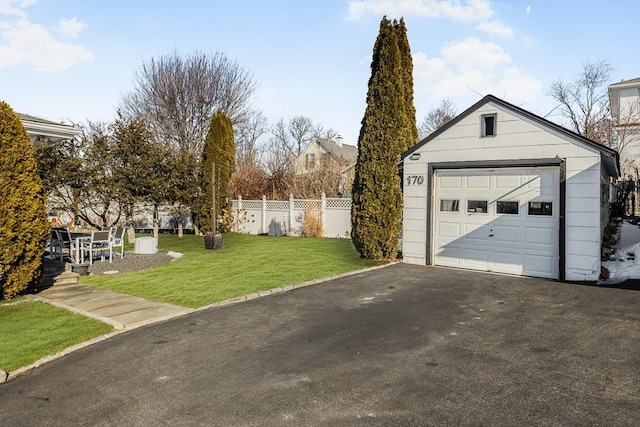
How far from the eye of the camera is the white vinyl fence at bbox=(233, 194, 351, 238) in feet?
58.8

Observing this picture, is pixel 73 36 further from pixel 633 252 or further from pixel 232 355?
pixel 633 252

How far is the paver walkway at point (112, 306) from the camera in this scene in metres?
6.22

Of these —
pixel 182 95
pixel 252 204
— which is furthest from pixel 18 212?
pixel 182 95

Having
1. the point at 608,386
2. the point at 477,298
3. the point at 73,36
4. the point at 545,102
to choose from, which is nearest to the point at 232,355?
the point at 608,386

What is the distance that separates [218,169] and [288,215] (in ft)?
13.3

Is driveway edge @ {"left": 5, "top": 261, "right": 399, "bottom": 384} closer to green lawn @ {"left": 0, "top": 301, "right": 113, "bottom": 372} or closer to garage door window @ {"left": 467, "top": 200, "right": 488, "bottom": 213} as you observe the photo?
green lawn @ {"left": 0, "top": 301, "right": 113, "bottom": 372}

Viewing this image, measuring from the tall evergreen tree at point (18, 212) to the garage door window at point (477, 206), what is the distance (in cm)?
947

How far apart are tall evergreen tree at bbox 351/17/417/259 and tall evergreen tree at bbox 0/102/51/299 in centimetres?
783

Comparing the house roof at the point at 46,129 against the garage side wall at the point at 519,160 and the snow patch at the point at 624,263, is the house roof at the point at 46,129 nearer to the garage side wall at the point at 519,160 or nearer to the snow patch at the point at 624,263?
the garage side wall at the point at 519,160

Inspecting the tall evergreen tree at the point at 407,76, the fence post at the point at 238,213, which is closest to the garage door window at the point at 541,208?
the tall evergreen tree at the point at 407,76

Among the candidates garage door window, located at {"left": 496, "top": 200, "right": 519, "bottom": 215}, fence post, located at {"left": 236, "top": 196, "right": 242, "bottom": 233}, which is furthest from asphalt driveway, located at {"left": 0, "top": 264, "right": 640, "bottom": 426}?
fence post, located at {"left": 236, "top": 196, "right": 242, "bottom": 233}

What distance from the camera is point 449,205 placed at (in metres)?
10.7

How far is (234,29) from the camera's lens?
14.3 metres

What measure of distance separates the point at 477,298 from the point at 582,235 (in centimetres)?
302
